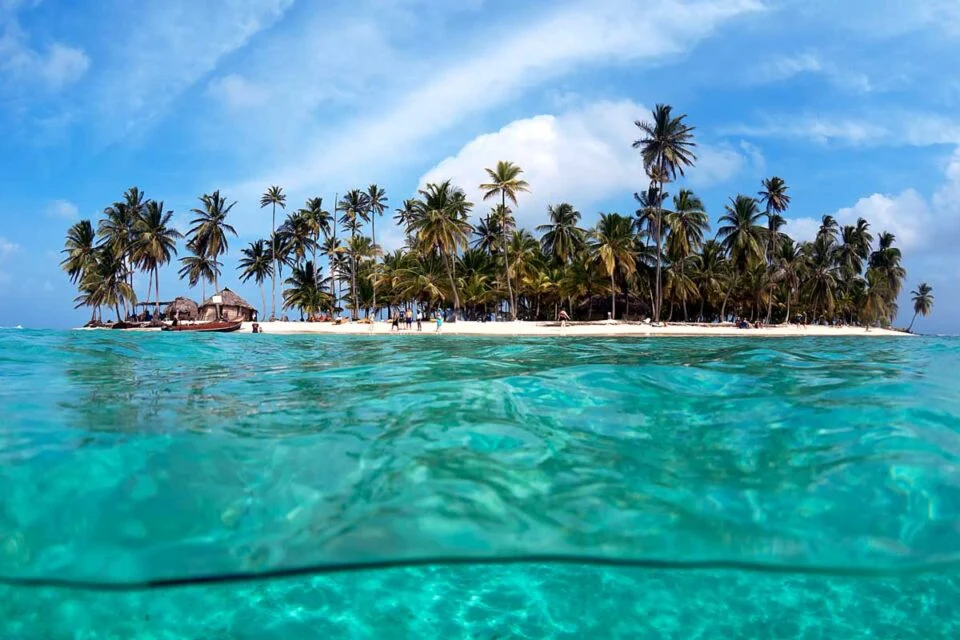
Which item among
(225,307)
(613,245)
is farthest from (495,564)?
(225,307)

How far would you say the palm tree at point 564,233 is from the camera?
58.3 meters

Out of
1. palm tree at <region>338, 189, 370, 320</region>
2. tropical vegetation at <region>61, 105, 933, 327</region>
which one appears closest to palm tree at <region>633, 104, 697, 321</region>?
tropical vegetation at <region>61, 105, 933, 327</region>

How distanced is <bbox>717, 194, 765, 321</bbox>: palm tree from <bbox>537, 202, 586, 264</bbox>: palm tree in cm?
1494

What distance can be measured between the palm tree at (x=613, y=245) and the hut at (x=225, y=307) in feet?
118

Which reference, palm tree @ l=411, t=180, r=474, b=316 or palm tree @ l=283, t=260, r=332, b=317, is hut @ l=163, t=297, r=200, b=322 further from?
palm tree @ l=411, t=180, r=474, b=316

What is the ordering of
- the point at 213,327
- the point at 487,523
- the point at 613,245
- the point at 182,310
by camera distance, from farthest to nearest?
the point at 182,310
the point at 613,245
the point at 213,327
the point at 487,523

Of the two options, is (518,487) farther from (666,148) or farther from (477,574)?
(666,148)

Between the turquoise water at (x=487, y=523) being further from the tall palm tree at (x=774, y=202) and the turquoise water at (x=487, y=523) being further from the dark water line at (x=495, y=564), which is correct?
the tall palm tree at (x=774, y=202)

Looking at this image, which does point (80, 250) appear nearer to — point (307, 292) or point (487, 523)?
point (307, 292)

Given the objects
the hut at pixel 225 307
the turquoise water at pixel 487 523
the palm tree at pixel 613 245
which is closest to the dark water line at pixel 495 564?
the turquoise water at pixel 487 523

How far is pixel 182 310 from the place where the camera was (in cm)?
5688

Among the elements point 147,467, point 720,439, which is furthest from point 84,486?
point 720,439

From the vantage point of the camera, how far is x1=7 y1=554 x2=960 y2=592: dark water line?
3.63 m

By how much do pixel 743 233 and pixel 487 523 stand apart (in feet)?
198
